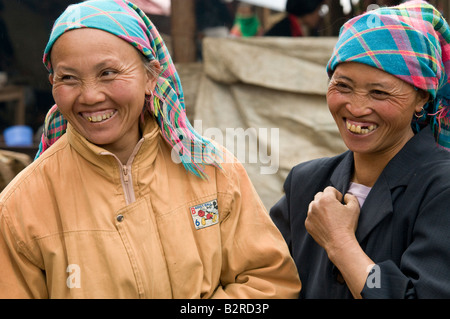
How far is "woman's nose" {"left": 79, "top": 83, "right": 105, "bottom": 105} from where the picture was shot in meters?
2.01

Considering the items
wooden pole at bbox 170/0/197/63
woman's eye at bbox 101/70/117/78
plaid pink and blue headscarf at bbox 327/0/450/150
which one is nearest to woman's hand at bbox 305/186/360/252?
plaid pink and blue headscarf at bbox 327/0/450/150

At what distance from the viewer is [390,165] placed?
234 centimetres

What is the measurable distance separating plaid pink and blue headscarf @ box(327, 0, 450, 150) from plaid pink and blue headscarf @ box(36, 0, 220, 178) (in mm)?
654

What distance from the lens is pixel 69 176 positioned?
6.93 ft

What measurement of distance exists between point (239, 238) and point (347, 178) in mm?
593

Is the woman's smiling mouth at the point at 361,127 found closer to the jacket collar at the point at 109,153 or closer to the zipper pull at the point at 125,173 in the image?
the jacket collar at the point at 109,153

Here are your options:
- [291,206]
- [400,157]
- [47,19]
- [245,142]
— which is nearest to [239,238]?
[291,206]

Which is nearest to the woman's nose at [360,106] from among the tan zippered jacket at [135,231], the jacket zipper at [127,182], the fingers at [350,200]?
the fingers at [350,200]

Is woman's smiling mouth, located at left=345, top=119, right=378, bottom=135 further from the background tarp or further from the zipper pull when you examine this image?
the background tarp

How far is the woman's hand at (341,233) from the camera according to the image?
84.4 inches

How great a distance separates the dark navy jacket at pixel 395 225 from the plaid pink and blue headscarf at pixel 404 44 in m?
0.27

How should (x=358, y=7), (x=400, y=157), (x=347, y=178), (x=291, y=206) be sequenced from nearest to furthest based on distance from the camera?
(x=400, y=157) → (x=347, y=178) → (x=291, y=206) → (x=358, y=7)

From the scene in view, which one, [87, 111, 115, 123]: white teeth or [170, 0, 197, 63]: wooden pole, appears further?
[170, 0, 197, 63]: wooden pole
